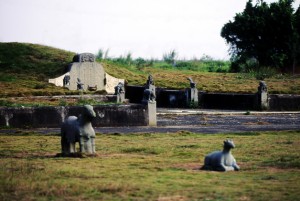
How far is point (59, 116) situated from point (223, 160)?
38.0ft

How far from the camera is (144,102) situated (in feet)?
80.3

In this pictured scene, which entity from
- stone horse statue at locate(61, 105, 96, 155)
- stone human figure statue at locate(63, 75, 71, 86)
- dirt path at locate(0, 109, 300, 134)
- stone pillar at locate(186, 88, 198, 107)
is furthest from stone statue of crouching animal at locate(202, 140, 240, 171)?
stone human figure statue at locate(63, 75, 71, 86)

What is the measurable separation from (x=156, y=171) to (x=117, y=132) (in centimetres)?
882

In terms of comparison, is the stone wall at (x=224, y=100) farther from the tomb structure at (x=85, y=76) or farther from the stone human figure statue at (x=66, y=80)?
the stone human figure statue at (x=66, y=80)

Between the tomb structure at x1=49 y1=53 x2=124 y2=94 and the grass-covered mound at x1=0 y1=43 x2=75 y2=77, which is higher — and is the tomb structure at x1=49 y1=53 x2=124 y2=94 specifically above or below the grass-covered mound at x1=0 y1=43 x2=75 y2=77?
below

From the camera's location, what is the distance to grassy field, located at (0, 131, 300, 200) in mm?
10023

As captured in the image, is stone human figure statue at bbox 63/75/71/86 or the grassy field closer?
the grassy field

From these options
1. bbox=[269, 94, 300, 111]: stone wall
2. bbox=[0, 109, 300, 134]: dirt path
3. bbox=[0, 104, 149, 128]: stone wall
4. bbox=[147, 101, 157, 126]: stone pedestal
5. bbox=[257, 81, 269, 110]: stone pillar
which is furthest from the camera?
bbox=[269, 94, 300, 111]: stone wall

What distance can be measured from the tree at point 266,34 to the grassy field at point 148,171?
34.4m

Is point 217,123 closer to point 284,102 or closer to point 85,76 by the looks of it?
point 284,102

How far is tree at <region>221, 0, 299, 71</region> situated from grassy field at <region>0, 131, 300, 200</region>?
113 ft

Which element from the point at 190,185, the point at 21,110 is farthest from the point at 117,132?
the point at 190,185

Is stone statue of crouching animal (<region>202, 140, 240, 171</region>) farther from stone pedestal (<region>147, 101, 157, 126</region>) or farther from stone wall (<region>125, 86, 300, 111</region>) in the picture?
stone wall (<region>125, 86, 300, 111</region>)

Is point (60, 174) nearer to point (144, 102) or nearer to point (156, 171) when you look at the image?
point (156, 171)
